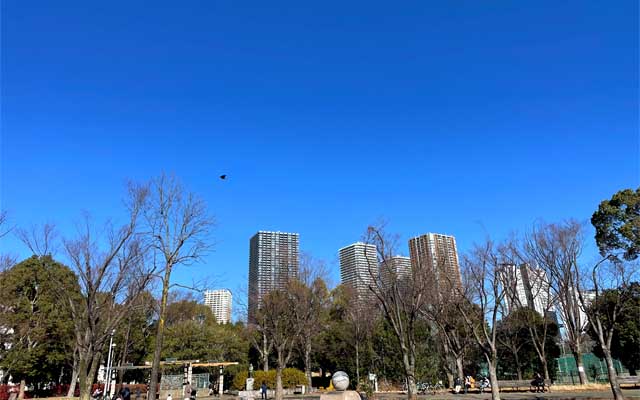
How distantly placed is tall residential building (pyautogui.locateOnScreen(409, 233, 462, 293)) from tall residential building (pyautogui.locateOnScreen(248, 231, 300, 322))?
28.8 feet

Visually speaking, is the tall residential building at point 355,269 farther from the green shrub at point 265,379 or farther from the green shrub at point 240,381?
the green shrub at point 240,381

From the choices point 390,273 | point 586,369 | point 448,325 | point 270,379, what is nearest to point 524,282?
point 448,325

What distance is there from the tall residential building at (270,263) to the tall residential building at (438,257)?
8.77 metres

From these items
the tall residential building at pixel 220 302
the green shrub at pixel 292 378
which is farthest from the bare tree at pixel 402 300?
the tall residential building at pixel 220 302

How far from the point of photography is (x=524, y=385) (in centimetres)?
2572

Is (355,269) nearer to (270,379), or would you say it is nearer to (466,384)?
(270,379)

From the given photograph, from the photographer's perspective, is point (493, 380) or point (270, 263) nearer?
point (493, 380)

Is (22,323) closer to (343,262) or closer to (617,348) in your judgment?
(343,262)

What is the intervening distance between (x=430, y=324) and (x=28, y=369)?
29.9 meters

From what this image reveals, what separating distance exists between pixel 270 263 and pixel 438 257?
14517 mm

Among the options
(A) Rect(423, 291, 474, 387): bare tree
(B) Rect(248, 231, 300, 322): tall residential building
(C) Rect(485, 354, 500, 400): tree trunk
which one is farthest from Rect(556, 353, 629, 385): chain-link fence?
(B) Rect(248, 231, 300, 322): tall residential building

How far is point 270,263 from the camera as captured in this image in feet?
111

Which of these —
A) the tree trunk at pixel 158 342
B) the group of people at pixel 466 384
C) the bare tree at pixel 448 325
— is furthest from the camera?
the group of people at pixel 466 384

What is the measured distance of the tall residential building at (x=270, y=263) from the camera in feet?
99.1
